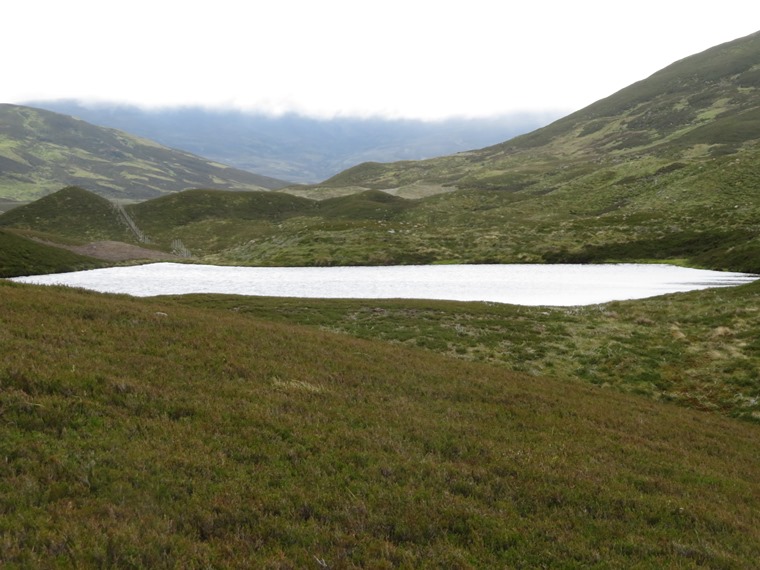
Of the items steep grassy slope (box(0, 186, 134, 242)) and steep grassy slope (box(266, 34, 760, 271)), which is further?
steep grassy slope (box(0, 186, 134, 242))

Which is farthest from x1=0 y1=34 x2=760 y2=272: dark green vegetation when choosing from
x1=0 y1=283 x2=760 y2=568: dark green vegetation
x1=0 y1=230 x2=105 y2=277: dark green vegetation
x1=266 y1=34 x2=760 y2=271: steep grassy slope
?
x1=0 y1=283 x2=760 y2=568: dark green vegetation

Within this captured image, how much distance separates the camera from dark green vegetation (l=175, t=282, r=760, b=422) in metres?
26.3

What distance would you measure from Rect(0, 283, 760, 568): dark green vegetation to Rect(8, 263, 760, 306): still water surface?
1159 inches

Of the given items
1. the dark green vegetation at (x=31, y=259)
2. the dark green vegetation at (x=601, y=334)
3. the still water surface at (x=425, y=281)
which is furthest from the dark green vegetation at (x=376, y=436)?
the dark green vegetation at (x=31, y=259)

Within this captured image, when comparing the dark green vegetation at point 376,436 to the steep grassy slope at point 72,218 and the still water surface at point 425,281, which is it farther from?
the steep grassy slope at point 72,218

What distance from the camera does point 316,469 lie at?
11.1 m

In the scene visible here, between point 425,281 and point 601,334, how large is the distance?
88.2 ft

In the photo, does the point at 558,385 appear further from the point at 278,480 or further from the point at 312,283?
the point at 312,283

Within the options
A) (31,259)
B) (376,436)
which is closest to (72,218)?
(31,259)

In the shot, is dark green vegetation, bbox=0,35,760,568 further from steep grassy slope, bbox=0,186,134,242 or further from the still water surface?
steep grassy slope, bbox=0,186,134,242

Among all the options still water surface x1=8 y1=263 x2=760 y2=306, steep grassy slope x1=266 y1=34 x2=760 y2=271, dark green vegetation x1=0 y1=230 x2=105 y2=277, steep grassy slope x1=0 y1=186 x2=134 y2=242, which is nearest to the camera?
still water surface x1=8 y1=263 x2=760 y2=306

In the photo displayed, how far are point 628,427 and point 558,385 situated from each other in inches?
221

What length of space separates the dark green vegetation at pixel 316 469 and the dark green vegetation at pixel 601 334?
273 inches

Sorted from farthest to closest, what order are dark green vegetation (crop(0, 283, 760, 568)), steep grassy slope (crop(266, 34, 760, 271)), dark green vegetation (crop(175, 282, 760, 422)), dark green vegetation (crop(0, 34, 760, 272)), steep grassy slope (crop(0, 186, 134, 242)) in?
steep grassy slope (crop(0, 186, 134, 242))
dark green vegetation (crop(0, 34, 760, 272))
steep grassy slope (crop(266, 34, 760, 271))
dark green vegetation (crop(175, 282, 760, 422))
dark green vegetation (crop(0, 283, 760, 568))
